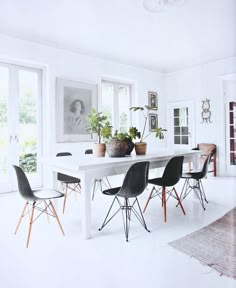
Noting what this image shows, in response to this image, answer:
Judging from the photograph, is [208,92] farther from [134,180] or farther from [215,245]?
[215,245]

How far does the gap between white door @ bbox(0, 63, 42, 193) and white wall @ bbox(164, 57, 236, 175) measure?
144 inches

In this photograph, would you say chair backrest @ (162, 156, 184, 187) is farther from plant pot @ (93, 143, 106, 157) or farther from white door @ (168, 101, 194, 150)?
white door @ (168, 101, 194, 150)

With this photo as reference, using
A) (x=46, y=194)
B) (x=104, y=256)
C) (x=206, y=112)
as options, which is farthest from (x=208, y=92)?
(x=104, y=256)

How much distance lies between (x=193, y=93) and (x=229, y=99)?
922mm

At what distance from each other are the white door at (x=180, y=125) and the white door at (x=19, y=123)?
12.0ft

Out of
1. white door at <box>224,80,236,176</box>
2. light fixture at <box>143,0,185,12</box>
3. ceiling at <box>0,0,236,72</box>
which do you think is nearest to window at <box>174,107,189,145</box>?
white door at <box>224,80,236,176</box>

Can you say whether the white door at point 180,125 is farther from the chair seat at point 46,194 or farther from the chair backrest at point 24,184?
the chair backrest at point 24,184

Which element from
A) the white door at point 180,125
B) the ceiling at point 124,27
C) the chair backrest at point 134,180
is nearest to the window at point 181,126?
the white door at point 180,125

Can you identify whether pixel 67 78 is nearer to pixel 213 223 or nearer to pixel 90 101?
pixel 90 101

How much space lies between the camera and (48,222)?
9.27 feet

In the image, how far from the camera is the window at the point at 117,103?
580 centimetres

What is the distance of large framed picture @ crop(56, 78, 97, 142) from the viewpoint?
471cm

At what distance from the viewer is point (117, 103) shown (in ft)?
19.7

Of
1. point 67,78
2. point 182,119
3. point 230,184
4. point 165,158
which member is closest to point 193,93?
point 182,119
